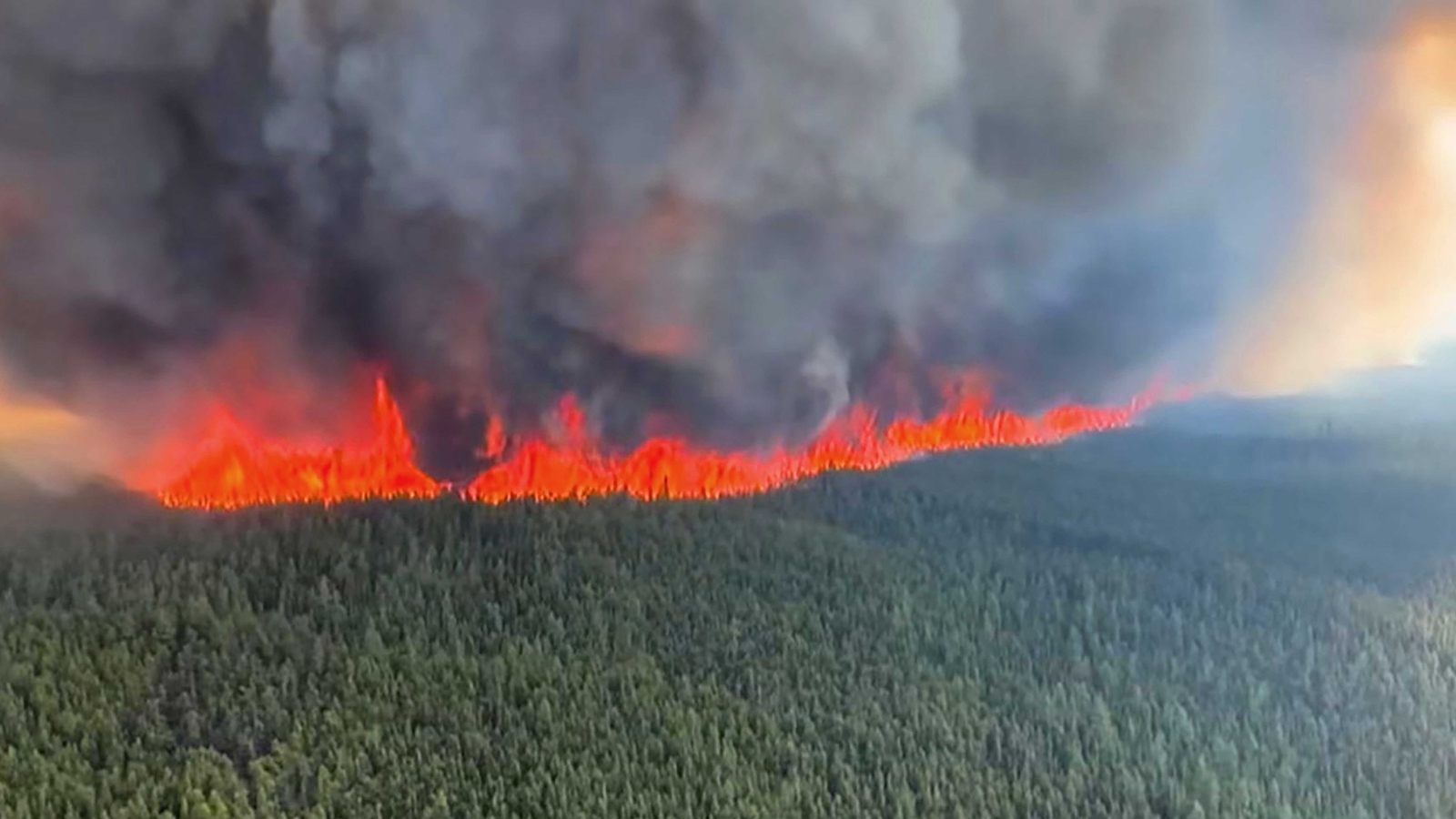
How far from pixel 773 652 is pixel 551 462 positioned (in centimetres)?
357

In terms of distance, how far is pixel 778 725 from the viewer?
10242 millimetres

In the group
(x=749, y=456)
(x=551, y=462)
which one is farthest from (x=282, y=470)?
(x=749, y=456)

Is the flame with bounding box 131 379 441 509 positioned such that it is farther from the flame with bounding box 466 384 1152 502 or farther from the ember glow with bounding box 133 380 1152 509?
the flame with bounding box 466 384 1152 502

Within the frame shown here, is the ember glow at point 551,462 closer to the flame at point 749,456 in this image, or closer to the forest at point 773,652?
the flame at point 749,456

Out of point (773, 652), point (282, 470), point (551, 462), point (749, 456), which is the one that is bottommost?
point (773, 652)

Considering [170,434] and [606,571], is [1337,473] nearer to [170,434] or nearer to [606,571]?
[606,571]

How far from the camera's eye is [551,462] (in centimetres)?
1358

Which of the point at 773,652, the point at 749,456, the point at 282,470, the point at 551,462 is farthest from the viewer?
the point at 749,456

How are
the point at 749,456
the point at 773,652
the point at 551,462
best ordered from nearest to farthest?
the point at 773,652, the point at 551,462, the point at 749,456

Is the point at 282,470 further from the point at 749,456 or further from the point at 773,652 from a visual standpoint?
the point at 773,652

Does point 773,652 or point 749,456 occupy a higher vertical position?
point 749,456

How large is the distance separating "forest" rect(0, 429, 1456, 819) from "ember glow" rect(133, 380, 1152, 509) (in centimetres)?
66

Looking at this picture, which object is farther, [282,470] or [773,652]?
[282,470]

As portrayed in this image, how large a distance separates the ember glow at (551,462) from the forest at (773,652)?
655 millimetres
